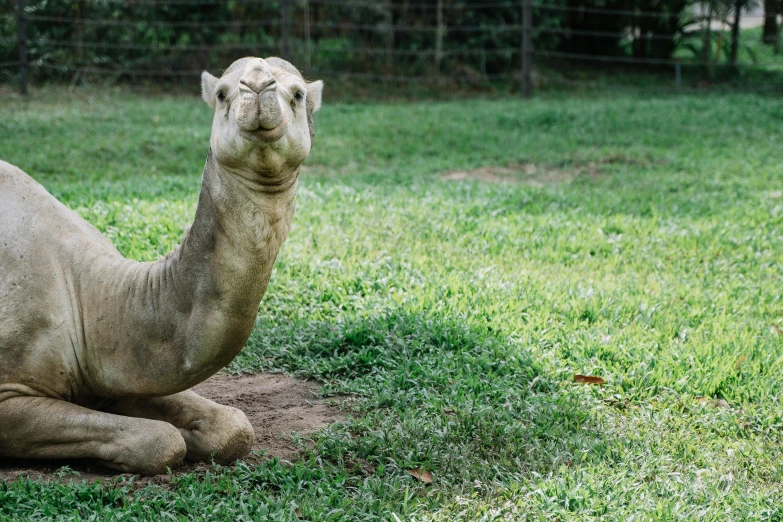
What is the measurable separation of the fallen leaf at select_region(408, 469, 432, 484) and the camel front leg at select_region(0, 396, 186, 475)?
85 cm

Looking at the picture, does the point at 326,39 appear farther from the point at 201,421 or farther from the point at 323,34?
the point at 201,421

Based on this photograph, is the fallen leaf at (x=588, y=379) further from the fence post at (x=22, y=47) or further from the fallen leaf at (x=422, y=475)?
the fence post at (x=22, y=47)

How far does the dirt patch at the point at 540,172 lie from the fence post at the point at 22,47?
6592 mm

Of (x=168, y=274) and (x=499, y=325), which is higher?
(x=168, y=274)

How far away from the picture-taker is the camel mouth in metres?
2.66

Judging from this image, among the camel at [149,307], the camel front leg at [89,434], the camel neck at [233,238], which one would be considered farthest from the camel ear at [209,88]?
the camel front leg at [89,434]

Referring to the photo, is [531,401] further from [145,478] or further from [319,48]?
Result: [319,48]

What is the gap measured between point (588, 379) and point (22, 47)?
1061 cm

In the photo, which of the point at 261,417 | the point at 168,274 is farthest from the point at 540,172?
the point at 168,274

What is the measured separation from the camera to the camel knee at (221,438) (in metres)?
3.46

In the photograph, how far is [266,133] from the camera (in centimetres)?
267

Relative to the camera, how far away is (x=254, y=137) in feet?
8.79

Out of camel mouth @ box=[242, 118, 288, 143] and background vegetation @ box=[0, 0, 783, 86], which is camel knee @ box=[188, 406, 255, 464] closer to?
camel mouth @ box=[242, 118, 288, 143]

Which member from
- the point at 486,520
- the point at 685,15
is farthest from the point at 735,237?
the point at 685,15
